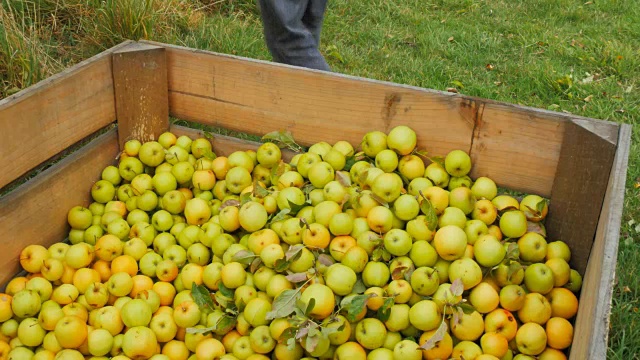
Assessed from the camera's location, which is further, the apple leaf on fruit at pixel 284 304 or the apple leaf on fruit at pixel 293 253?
the apple leaf on fruit at pixel 293 253

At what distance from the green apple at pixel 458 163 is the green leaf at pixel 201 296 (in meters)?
0.98

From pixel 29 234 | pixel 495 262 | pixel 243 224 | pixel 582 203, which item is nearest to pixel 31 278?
pixel 29 234

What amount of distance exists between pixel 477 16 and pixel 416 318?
4.67 m

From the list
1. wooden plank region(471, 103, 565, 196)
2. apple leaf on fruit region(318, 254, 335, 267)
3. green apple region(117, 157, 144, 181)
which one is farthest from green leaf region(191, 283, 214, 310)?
wooden plank region(471, 103, 565, 196)

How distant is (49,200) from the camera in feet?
8.35

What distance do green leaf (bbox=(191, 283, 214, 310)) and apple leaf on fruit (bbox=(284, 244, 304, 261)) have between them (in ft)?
1.01

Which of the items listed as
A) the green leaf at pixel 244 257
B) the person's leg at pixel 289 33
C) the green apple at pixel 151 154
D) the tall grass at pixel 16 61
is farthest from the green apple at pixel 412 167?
the tall grass at pixel 16 61

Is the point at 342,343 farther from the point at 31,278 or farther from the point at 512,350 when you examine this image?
the point at 31,278

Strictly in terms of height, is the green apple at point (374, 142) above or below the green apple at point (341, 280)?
above

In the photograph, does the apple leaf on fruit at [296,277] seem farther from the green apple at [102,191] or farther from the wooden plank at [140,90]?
the wooden plank at [140,90]

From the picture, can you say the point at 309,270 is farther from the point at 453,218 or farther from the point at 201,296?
the point at 453,218

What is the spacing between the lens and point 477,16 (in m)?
6.12

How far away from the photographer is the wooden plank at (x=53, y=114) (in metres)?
2.30

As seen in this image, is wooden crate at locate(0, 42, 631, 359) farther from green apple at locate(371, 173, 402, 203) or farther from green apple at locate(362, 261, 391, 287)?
green apple at locate(362, 261, 391, 287)
